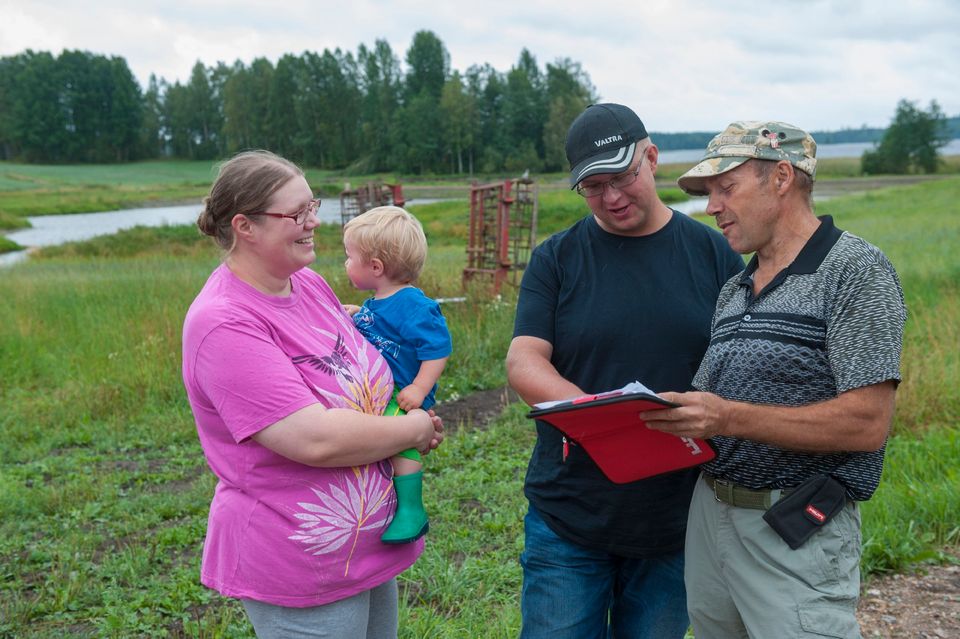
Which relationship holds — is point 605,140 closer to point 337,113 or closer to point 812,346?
point 812,346

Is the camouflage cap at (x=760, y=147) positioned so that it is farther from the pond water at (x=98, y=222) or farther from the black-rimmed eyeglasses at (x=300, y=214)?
the pond water at (x=98, y=222)

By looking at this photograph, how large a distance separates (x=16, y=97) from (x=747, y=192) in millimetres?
115690

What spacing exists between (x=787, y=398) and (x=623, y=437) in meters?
0.43

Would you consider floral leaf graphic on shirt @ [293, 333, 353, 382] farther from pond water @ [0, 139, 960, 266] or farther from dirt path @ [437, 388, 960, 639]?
pond water @ [0, 139, 960, 266]

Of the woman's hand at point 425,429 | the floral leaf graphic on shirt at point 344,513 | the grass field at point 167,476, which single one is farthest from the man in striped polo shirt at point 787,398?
the grass field at point 167,476

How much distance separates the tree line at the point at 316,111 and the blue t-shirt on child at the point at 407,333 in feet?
255

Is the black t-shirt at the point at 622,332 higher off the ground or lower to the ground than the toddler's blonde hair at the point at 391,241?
lower

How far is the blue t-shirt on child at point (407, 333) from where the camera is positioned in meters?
2.69

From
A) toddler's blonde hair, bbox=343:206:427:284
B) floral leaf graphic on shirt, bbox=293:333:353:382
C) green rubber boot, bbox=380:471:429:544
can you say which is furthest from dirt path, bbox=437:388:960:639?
floral leaf graphic on shirt, bbox=293:333:353:382

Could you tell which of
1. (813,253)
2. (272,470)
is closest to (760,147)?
(813,253)

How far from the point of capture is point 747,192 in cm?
223

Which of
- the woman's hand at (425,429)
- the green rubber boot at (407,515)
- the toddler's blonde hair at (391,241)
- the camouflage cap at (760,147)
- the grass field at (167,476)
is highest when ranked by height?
the camouflage cap at (760,147)

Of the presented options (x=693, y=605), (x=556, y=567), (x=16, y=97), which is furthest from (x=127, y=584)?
(x=16, y=97)

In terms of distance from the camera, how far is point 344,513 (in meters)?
2.18
